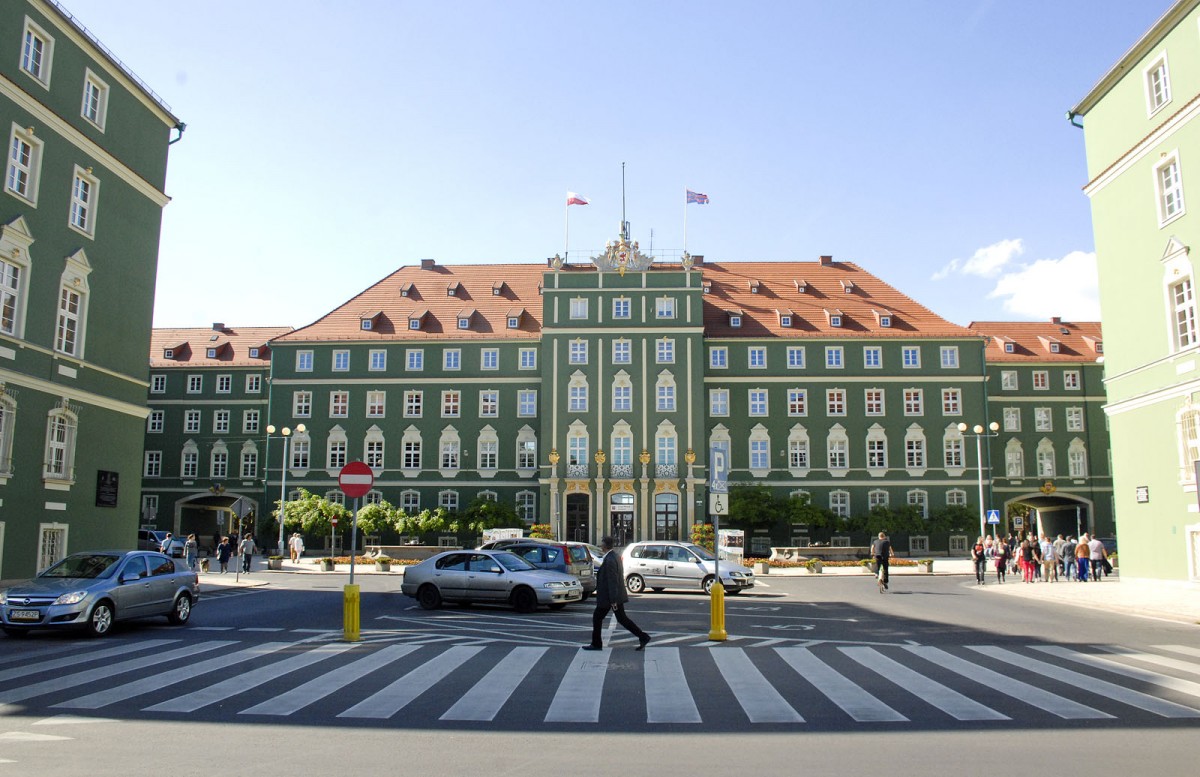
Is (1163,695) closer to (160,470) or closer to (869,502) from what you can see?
(869,502)

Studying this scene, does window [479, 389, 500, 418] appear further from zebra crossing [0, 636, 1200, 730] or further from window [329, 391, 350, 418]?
zebra crossing [0, 636, 1200, 730]

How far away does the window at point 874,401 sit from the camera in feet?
199

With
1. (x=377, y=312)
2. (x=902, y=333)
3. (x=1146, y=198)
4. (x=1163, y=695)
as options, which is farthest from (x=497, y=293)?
(x=1163, y=695)

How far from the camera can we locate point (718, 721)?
30.2ft

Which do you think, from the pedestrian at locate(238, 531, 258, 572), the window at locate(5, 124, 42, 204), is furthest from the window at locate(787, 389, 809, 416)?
A: the window at locate(5, 124, 42, 204)

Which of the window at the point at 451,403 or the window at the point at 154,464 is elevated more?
the window at the point at 451,403

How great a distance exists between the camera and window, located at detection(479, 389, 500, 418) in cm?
6088

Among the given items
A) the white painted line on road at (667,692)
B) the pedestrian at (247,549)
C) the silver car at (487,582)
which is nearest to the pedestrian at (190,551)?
the pedestrian at (247,549)

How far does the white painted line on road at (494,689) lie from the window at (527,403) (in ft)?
152

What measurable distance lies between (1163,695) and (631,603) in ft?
50.9

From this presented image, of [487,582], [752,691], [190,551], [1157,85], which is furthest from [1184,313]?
[190,551]

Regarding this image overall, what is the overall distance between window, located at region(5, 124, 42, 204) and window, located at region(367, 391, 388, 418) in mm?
35147

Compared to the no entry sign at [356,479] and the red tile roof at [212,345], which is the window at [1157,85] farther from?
the red tile roof at [212,345]

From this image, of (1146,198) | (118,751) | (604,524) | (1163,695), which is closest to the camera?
(118,751)
